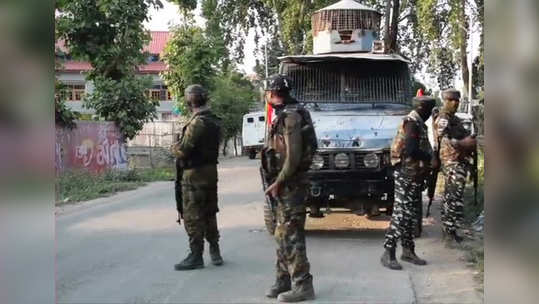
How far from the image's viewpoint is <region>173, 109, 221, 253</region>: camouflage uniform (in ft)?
18.2

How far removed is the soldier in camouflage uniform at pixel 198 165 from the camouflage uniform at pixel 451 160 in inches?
103

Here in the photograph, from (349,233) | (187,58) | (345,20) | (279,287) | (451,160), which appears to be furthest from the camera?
(187,58)

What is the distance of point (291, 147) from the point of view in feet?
14.8

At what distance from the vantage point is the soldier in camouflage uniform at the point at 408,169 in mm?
5598

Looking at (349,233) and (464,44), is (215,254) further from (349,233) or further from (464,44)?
(464,44)

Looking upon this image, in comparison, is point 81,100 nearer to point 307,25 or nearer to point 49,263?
point 307,25

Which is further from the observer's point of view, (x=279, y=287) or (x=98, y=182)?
(x=98, y=182)

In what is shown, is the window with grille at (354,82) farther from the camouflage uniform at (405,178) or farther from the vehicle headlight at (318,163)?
the camouflage uniform at (405,178)

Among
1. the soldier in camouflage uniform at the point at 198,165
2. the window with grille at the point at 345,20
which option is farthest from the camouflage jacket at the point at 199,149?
the window with grille at the point at 345,20

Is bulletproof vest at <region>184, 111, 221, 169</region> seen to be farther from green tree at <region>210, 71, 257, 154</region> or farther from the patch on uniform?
green tree at <region>210, 71, 257, 154</region>

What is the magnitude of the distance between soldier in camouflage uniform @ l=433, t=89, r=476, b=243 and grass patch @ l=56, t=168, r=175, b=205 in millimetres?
7024

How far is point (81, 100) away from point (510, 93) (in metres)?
17.3

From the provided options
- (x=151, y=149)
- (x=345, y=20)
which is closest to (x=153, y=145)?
(x=151, y=149)

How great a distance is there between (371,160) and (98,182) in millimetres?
9422
